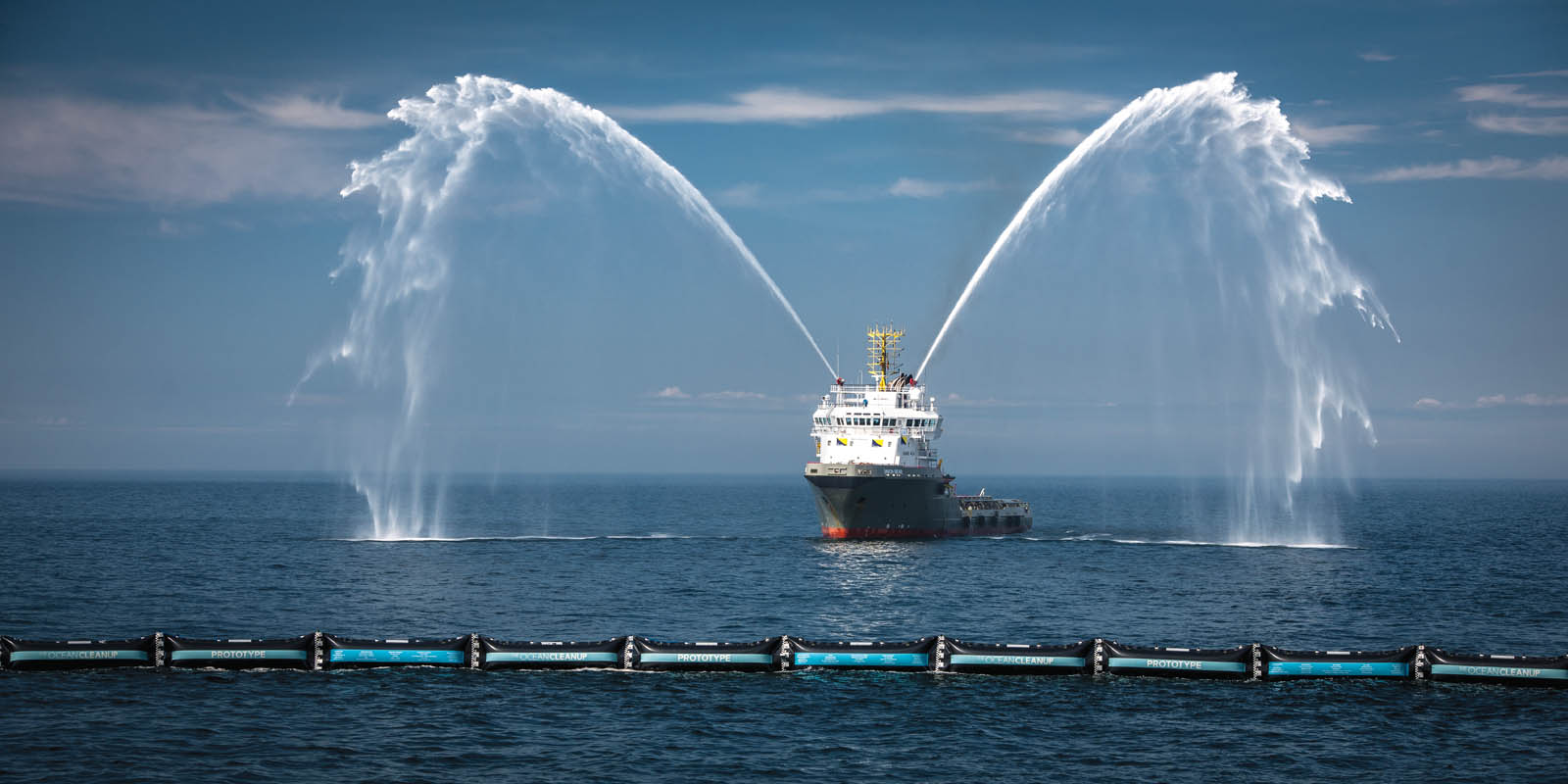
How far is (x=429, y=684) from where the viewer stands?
4581cm

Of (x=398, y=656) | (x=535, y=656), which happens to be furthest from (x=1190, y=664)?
(x=398, y=656)

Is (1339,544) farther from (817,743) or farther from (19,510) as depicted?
(19,510)

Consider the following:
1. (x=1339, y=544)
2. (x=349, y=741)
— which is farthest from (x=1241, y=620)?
(x=1339, y=544)

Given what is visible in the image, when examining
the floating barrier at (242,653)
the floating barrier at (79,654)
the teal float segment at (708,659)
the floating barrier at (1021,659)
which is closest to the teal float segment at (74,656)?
the floating barrier at (79,654)

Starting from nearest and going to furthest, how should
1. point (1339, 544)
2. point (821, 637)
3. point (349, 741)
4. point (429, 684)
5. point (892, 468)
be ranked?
point (349, 741), point (429, 684), point (821, 637), point (892, 468), point (1339, 544)

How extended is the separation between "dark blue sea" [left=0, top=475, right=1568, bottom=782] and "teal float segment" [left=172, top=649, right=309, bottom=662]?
42.9 inches

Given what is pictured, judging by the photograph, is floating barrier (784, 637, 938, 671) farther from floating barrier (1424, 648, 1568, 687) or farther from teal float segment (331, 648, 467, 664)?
floating barrier (1424, 648, 1568, 687)

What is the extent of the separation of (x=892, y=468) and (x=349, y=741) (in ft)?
244

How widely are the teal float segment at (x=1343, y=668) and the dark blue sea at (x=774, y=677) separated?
50cm

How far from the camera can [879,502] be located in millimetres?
108188

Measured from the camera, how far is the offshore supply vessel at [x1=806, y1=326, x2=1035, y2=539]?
352 ft

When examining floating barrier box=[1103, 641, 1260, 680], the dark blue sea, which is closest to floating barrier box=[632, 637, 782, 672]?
the dark blue sea

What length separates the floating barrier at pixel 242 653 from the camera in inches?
1847

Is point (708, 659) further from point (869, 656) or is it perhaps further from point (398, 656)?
point (398, 656)
